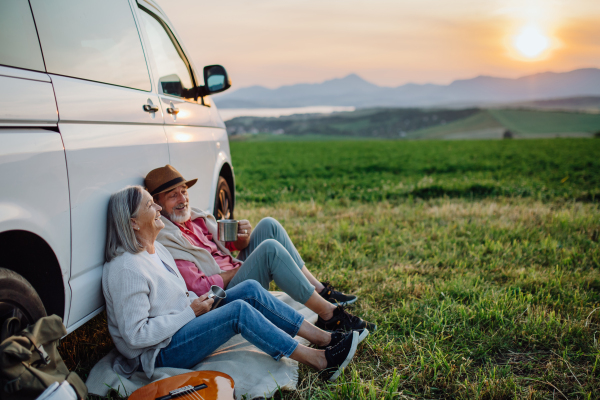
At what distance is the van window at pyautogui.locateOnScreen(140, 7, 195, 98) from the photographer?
3.35m

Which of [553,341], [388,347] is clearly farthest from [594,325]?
[388,347]

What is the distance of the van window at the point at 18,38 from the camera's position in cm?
171

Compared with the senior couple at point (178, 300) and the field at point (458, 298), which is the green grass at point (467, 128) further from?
the senior couple at point (178, 300)

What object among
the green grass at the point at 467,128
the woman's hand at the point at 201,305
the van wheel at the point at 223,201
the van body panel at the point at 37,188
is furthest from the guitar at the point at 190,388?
the green grass at the point at 467,128

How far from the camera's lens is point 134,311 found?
224 centimetres

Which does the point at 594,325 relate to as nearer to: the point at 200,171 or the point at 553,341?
the point at 553,341

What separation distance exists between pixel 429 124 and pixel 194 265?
98.9 metres

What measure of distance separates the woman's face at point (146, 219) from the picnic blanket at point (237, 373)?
2.51 feet

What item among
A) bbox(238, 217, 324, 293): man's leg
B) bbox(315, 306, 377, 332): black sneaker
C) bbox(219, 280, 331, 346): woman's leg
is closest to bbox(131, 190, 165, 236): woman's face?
bbox(219, 280, 331, 346): woman's leg

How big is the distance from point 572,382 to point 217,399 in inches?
79.7

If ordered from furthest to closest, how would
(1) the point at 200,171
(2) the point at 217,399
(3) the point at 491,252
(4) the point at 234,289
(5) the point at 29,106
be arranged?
(3) the point at 491,252 < (1) the point at 200,171 < (4) the point at 234,289 < (2) the point at 217,399 < (5) the point at 29,106

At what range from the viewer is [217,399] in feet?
6.96

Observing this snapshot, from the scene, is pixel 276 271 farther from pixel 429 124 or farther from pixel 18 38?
pixel 429 124

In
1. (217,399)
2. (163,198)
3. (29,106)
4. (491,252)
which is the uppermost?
(29,106)
